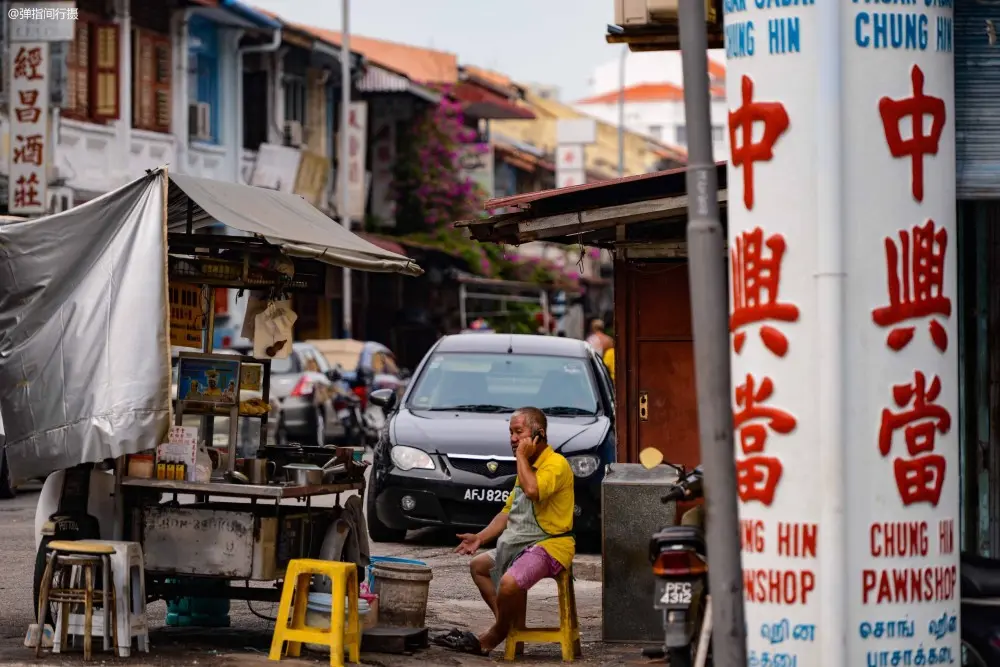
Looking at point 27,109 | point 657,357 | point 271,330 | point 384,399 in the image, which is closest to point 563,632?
point 271,330

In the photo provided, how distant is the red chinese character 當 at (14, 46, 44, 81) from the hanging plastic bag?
12.0 m

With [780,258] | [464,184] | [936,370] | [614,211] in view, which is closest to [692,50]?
[780,258]

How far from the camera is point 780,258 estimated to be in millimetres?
7281

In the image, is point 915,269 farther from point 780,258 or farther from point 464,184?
point 464,184

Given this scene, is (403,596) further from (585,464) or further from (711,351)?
(585,464)

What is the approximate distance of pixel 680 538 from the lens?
A: 304 inches

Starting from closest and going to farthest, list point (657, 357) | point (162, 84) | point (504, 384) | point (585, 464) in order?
point (657, 357), point (585, 464), point (504, 384), point (162, 84)

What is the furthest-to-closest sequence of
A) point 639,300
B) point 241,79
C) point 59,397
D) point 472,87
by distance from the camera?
point 472,87 → point 241,79 → point 639,300 → point 59,397

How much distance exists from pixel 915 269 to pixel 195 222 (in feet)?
16.5

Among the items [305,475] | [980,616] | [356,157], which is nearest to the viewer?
[980,616]

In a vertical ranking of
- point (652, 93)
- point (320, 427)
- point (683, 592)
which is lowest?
point (683, 592)

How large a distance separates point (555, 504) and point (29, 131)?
527 inches

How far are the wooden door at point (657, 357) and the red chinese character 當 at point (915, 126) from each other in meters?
5.31

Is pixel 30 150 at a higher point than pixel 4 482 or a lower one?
higher
